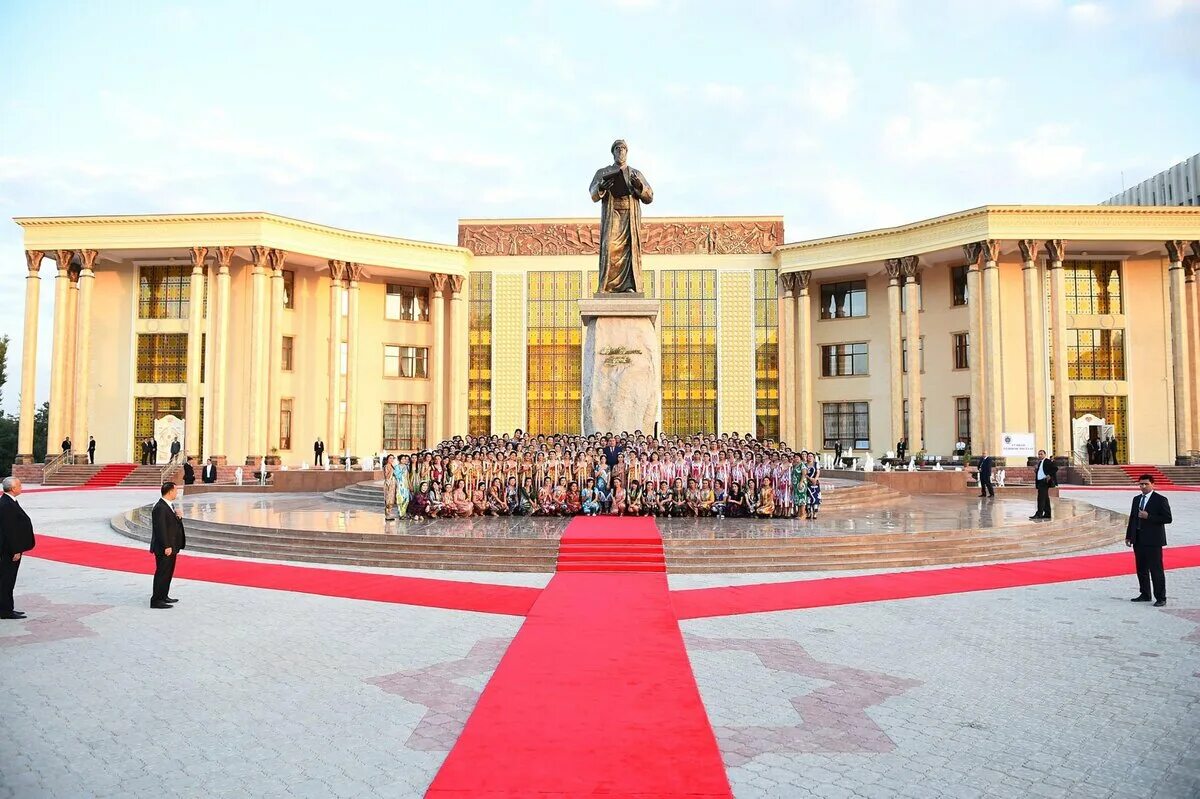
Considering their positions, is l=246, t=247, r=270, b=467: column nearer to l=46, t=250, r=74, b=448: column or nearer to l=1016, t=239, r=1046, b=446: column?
l=46, t=250, r=74, b=448: column

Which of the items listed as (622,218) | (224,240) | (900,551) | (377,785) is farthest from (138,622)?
(224,240)

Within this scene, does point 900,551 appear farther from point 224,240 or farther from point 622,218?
point 224,240

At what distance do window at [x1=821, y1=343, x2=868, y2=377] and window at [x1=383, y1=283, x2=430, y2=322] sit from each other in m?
23.1

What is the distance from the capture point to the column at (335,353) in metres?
39.6

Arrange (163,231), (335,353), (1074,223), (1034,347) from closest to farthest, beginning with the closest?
(1034,347), (1074,223), (163,231), (335,353)

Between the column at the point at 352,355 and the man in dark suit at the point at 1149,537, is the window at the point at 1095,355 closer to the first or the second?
the man in dark suit at the point at 1149,537

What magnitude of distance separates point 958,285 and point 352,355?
31521 millimetres

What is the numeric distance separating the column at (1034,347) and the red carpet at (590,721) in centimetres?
3318

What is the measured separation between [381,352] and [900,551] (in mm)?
36213

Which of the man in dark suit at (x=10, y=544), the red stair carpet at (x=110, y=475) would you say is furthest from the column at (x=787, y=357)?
the man in dark suit at (x=10, y=544)

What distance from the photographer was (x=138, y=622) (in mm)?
8727

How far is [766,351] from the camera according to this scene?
45188mm

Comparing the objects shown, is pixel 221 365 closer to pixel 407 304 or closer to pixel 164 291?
pixel 164 291

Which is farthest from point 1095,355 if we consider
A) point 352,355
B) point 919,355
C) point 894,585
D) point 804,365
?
point 352,355
